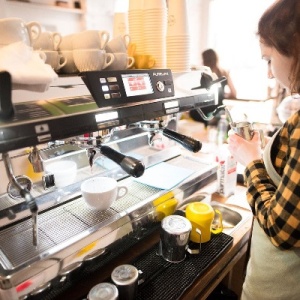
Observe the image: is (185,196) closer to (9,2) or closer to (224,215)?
(224,215)

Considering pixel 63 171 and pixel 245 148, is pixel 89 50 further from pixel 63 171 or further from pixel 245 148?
pixel 245 148

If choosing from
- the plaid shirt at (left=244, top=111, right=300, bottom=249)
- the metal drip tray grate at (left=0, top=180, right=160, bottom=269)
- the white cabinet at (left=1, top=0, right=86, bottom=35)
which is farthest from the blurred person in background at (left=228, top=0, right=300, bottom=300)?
the white cabinet at (left=1, top=0, right=86, bottom=35)

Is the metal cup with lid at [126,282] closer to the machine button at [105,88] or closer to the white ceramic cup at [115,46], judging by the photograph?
the machine button at [105,88]

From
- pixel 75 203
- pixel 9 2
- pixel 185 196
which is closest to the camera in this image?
pixel 75 203

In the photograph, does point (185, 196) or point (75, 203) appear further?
point (185, 196)

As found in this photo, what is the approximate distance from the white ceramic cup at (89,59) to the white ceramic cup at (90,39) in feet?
0.05

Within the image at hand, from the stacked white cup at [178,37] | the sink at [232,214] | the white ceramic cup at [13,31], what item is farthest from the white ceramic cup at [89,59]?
the sink at [232,214]

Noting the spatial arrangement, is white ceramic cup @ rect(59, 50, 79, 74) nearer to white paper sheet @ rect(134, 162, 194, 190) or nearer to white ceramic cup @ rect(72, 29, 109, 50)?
white ceramic cup @ rect(72, 29, 109, 50)

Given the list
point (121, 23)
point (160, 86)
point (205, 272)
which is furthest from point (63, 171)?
point (121, 23)

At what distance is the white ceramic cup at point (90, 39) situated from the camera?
2.16 feet

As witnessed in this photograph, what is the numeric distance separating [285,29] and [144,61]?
413 mm

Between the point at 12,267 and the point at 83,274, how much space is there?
7.1 inches

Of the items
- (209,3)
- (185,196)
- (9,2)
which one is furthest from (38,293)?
(209,3)

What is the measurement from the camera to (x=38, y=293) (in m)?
0.55
